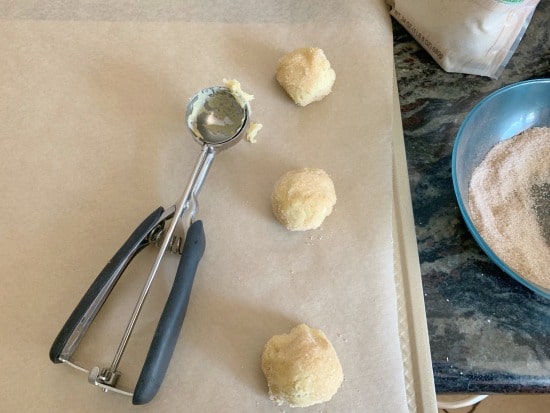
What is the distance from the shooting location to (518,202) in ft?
2.23

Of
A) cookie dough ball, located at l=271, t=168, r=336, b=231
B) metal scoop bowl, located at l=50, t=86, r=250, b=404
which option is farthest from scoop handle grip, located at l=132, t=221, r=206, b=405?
cookie dough ball, located at l=271, t=168, r=336, b=231

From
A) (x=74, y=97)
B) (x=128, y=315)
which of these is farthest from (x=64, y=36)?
(x=128, y=315)

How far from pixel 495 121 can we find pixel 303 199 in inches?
11.9

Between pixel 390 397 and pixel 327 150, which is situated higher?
pixel 327 150

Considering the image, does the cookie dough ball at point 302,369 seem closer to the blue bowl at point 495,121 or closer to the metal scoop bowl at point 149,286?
the metal scoop bowl at point 149,286

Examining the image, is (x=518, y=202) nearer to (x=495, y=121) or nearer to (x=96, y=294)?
(x=495, y=121)

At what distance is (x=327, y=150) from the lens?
0.72m

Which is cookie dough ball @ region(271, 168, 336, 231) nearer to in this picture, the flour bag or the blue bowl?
the blue bowl

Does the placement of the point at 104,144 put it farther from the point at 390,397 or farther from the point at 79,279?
the point at 390,397

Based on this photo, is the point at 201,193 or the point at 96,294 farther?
the point at 201,193

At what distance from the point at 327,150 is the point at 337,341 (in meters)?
0.27

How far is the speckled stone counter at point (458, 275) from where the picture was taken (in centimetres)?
58

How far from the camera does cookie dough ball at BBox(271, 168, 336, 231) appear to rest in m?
0.64

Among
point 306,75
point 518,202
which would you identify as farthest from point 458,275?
point 306,75
